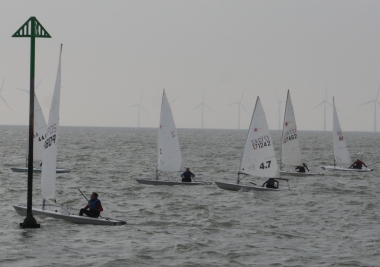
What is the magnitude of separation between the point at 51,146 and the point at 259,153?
66.5ft

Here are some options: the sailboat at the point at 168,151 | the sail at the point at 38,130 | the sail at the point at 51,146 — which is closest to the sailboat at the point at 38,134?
the sail at the point at 38,130

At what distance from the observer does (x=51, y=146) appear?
104 feet

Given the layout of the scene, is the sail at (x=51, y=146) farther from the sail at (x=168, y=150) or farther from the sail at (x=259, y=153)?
the sail at (x=168, y=150)

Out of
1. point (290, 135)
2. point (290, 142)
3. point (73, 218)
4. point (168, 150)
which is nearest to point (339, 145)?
point (290, 135)

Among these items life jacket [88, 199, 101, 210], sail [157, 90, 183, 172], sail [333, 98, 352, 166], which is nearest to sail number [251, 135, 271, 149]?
sail [157, 90, 183, 172]

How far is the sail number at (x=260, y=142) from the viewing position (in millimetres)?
48875

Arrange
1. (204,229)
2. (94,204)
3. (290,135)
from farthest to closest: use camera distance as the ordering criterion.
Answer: (290,135)
(204,229)
(94,204)

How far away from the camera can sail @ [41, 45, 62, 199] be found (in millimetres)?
30734

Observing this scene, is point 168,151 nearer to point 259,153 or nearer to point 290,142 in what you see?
point 259,153

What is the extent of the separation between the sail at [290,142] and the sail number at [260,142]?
1407cm

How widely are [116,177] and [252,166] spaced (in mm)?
18219

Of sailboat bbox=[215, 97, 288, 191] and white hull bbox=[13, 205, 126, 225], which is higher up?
sailboat bbox=[215, 97, 288, 191]

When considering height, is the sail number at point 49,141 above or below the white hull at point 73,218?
above

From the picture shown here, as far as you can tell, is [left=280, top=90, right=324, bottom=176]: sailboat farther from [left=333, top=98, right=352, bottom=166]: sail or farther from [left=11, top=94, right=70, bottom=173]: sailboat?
[left=11, top=94, right=70, bottom=173]: sailboat
